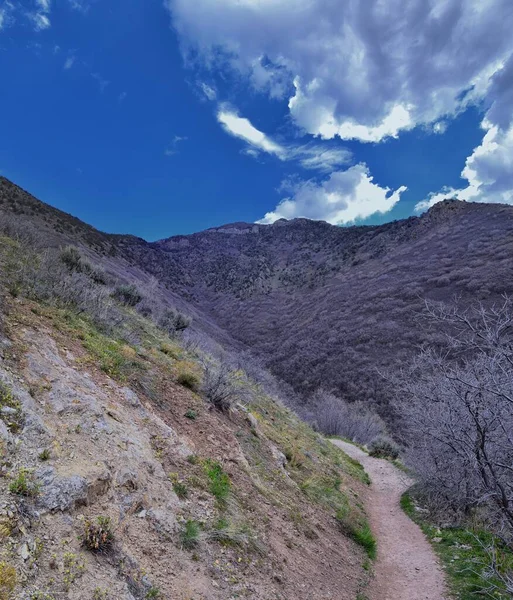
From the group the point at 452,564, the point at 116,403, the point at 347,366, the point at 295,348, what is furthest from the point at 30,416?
the point at 295,348

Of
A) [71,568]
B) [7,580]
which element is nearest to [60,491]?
[71,568]

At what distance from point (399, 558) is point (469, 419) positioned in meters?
3.25

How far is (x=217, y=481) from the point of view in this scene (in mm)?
5332

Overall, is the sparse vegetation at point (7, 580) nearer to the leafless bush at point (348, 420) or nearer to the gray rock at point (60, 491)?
the gray rock at point (60, 491)

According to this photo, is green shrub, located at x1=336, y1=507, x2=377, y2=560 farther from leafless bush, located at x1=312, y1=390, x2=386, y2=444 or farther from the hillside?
leafless bush, located at x1=312, y1=390, x2=386, y2=444

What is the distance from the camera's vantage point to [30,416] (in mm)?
3938

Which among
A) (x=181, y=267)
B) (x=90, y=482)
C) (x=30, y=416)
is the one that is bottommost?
(x=90, y=482)

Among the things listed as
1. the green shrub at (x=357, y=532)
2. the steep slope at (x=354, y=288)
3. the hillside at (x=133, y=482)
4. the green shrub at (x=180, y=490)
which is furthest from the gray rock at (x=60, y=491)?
the steep slope at (x=354, y=288)

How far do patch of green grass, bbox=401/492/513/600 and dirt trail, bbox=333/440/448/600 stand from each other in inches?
7.7

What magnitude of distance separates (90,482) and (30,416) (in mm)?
1014

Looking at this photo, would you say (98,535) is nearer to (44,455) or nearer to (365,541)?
(44,455)

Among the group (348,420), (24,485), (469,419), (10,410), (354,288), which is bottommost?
(24,485)

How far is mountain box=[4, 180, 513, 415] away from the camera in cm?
3058

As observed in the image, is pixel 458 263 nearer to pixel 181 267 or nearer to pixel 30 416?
pixel 30 416
